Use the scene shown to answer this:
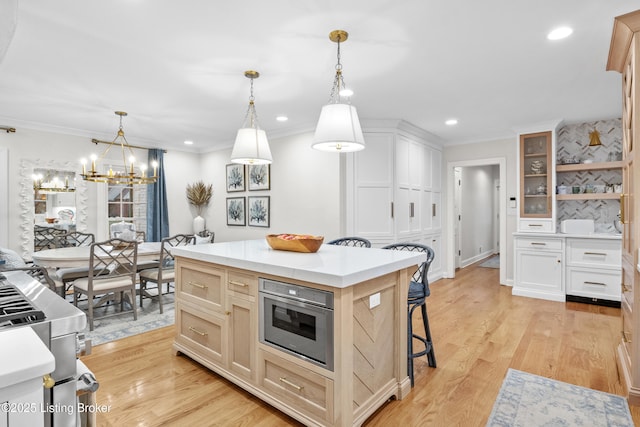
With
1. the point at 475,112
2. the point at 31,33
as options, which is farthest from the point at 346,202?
the point at 31,33

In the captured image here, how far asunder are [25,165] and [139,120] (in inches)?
69.3

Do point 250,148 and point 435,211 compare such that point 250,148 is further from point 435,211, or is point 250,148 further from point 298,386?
point 435,211

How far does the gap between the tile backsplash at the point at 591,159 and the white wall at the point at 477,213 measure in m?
2.24

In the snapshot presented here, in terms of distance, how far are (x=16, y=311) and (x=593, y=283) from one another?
217 inches

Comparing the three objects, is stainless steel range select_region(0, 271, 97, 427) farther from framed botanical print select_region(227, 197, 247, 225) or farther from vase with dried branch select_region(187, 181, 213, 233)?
vase with dried branch select_region(187, 181, 213, 233)

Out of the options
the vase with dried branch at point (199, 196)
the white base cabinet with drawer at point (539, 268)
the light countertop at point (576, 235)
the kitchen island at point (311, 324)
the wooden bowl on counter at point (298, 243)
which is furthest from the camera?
the vase with dried branch at point (199, 196)

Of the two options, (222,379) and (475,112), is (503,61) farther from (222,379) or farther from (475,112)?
(222,379)

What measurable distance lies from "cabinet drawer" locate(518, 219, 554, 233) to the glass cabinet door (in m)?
0.07

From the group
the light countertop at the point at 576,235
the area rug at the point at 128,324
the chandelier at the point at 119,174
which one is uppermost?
the chandelier at the point at 119,174

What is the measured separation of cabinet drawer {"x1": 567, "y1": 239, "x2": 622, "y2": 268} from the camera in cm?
414

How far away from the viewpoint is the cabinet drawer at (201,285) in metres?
2.38

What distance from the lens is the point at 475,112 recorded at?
4.31 meters

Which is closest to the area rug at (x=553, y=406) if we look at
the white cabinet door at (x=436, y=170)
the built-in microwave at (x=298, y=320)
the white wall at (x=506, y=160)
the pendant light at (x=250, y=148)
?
the built-in microwave at (x=298, y=320)

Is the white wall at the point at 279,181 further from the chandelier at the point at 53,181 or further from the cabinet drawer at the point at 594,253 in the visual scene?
the cabinet drawer at the point at 594,253
